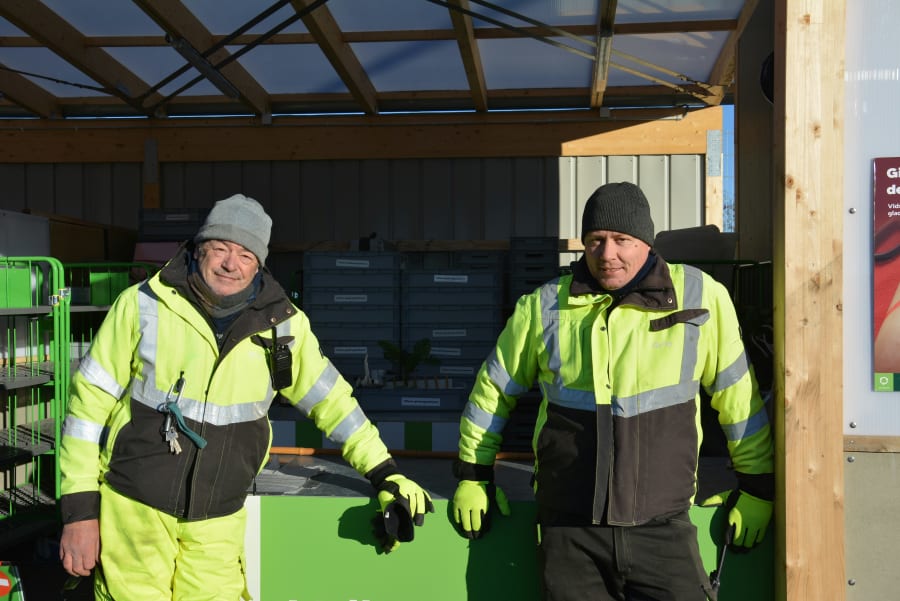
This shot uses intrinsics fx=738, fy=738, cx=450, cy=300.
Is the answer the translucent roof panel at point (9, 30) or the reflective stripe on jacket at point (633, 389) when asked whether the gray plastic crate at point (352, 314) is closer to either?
the translucent roof panel at point (9, 30)

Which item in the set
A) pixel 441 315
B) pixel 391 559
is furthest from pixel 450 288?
pixel 391 559

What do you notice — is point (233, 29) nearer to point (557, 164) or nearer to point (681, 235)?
point (557, 164)

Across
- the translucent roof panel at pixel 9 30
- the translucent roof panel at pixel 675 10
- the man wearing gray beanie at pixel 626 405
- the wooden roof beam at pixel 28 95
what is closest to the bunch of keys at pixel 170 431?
the man wearing gray beanie at pixel 626 405

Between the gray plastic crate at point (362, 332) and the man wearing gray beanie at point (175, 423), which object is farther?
the gray plastic crate at point (362, 332)

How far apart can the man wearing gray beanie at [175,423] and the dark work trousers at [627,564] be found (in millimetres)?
1049

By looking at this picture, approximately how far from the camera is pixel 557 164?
348 inches

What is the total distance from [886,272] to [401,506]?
1.78 meters

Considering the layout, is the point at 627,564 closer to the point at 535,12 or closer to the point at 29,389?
the point at 29,389

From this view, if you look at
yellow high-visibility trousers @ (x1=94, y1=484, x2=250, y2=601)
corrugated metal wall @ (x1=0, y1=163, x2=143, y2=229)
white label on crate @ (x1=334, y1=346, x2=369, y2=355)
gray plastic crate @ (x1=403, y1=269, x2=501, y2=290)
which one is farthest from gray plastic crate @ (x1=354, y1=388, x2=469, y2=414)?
corrugated metal wall @ (x1=0, y1=163, x2=143, y2=229)

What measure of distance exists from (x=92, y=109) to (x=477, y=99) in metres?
4.84

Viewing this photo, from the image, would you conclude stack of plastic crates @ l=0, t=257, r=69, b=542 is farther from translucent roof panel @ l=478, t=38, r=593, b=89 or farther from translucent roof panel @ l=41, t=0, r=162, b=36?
translucent roof panel @ l=478, t=38, r=593, b=89

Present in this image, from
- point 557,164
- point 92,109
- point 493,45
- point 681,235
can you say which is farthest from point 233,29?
point 681,235

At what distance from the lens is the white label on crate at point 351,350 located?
271 inches

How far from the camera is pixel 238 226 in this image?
2.37m
